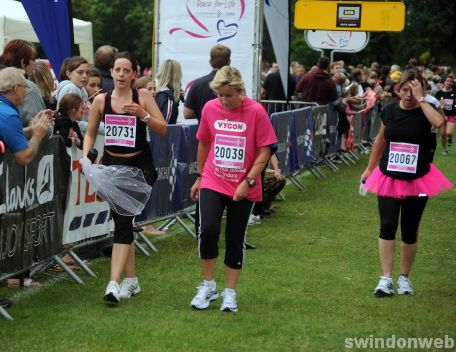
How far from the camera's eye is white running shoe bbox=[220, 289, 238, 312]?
7.56 meters

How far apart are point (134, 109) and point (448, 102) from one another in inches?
584

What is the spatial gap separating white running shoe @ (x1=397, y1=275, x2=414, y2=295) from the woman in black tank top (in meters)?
2.25

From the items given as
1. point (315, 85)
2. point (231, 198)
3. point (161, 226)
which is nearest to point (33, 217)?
point (231, 198)

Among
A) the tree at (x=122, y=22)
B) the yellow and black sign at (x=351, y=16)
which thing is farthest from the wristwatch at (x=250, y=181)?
the tree at (x=122, y=22)

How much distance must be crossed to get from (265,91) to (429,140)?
1358cm

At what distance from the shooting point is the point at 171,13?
14906 mm

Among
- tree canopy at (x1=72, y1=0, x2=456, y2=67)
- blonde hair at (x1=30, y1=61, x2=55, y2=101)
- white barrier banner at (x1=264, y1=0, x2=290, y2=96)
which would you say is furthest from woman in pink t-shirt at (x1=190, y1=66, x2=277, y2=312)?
tree canopy at (x1=72, y1=0, x2=456, y2=67)

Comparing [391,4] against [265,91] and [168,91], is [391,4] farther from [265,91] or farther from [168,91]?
[168,91]

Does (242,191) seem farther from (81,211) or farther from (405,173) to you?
(81,211)

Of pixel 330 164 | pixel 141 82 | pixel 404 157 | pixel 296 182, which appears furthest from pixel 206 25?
pixel 404 157

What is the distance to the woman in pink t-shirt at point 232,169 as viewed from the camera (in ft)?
24.3

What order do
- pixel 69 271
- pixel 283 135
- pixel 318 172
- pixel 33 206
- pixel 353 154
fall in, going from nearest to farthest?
1. pixel 33 206
2. pixel 69 271
3. pixel 283 135
4. pixel 318 172
5. pixel 353 154

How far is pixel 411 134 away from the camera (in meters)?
8.23

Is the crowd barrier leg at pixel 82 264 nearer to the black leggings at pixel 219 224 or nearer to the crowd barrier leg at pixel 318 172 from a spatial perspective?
the black leggings at pixel 219 224
